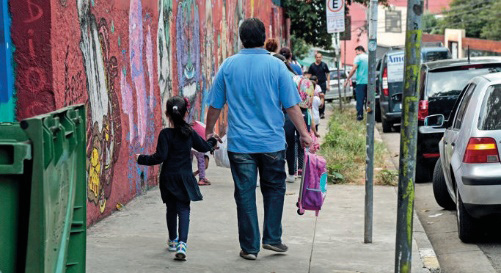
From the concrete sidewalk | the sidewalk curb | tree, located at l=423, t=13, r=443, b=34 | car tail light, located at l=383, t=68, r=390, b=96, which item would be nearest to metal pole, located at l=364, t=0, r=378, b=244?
the concrete sidewalk

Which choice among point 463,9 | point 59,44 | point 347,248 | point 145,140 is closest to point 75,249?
point 59,44

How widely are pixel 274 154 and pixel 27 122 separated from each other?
3.59 metres

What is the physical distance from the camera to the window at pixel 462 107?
28.9 ft

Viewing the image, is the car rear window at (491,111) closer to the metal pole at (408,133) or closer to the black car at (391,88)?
the metal pole at (408,133)

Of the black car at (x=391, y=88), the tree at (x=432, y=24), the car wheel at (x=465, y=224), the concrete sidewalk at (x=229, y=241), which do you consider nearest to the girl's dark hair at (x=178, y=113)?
the concrete sidewalk at (x=229, y=241)

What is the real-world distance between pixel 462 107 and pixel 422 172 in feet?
11.9

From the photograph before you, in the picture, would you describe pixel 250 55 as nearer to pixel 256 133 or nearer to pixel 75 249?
pixel 256 133

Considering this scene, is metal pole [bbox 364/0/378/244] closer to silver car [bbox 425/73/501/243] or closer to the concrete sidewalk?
the concrete sidewalk

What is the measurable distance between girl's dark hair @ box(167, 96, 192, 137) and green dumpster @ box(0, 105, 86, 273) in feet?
→ 8.38

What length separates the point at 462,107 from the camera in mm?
9094

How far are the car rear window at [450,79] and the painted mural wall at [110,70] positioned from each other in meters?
3.36

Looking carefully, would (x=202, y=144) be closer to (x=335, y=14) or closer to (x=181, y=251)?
(x=181, y=251)

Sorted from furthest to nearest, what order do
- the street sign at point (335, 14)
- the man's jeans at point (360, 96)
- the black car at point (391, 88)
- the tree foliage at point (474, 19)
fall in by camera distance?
1. the tree foliage at point (474, 19)
2. the man's jeans at point (360, 96)
3. the street sign at point (335, 14)
4. the black car at point (391, 88)

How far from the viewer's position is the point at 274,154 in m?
7.02
